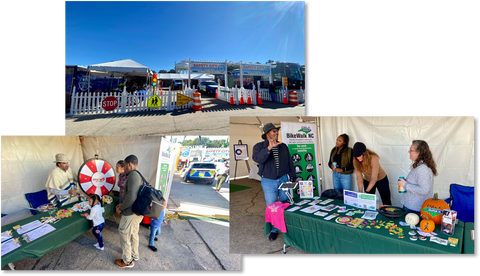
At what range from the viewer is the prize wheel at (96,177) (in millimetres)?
4164

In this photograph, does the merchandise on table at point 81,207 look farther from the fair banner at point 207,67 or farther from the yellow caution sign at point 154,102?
the fair banner at point 207,67

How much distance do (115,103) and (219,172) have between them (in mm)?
2474

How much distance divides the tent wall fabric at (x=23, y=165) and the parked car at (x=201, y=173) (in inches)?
97.9

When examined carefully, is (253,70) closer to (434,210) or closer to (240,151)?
(240,151)

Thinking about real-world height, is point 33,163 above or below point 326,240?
above

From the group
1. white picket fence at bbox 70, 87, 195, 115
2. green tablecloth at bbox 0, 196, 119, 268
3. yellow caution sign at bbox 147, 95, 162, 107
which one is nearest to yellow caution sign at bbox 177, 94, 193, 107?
white picket fence at bbox 70, 87, 195, 115

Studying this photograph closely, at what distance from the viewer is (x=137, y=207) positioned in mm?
2938

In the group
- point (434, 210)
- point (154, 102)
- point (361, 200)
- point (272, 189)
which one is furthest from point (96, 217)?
point (434, 210)

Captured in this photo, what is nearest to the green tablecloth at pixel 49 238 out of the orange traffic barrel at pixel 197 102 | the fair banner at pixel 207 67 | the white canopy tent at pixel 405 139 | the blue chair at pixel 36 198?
the blue chair at pixel 36 198

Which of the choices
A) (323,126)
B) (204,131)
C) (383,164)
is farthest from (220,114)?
(383,164)

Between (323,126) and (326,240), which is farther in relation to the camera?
(323,126)

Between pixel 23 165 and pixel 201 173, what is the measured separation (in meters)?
3.14

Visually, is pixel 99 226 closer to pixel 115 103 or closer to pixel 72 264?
pixel 72 264

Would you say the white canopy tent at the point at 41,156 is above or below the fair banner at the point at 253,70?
below
